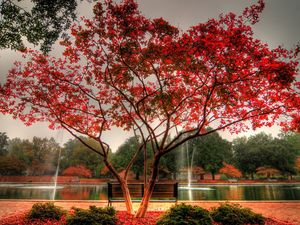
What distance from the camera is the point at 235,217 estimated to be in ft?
21.9

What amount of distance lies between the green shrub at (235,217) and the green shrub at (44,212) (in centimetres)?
481

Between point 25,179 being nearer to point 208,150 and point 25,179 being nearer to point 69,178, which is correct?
point 69,178

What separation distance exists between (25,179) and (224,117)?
188 feet

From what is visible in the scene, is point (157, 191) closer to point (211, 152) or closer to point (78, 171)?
point (211, 152)

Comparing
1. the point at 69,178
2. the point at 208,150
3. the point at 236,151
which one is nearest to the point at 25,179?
the point at 69,178

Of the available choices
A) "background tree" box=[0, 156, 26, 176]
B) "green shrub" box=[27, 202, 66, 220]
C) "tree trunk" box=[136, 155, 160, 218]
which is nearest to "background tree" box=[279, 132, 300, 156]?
"tree trunk" box=[136, 155, 160, 218]

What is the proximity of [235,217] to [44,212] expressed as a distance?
18.6 ft

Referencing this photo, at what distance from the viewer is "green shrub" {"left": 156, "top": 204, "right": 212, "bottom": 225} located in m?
5.82

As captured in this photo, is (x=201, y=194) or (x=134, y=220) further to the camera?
(x=201, y=194)

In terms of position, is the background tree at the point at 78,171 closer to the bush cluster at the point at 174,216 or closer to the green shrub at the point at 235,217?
the bush cluster at the point at 174,216

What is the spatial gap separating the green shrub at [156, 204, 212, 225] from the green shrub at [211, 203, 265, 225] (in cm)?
81

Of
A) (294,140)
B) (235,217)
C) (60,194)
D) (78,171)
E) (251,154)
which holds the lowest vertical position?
(60,194)

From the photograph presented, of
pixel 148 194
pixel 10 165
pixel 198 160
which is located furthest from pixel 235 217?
pixel 10 165

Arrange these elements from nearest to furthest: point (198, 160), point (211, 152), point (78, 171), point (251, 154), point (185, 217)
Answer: point (185, 217), point (211, 152), point (198, 160), point (251, 154), point (78, 171)
